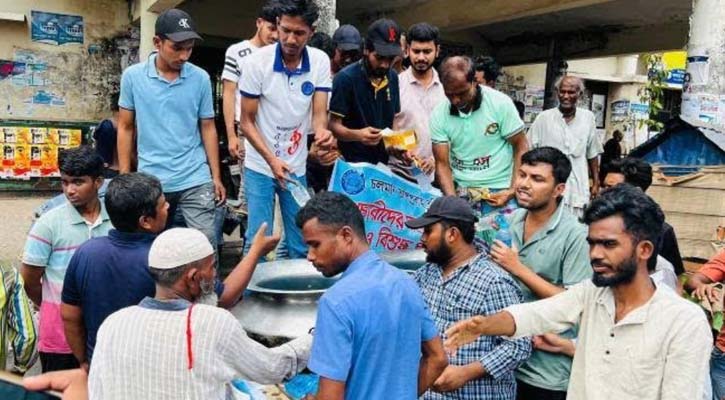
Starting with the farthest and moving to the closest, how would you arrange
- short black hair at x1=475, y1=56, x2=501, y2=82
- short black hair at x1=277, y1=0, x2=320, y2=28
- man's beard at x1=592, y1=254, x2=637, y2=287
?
short black hair at x1=475, y1=56, x2=501, y2=82 → short black hair at x1=277, y1=0, x2=320, y2=28 → man's beard at x1=592, y1=254, x2=637, y2=287

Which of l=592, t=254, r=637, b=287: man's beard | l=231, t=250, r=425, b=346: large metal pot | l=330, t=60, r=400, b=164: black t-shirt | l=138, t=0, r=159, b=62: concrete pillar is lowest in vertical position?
l=231, t=250, r=425, b=346: large metal pot

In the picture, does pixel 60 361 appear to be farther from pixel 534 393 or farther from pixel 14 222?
pixel 14 222

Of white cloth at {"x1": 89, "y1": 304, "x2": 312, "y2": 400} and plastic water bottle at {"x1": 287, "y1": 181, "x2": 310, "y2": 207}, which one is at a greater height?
plastic water bottle at {"x1": 287, "y1": 181, "x2": 310, "y2": 207}

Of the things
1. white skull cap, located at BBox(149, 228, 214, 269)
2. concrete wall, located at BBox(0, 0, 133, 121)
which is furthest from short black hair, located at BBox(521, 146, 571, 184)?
concrete wall, located at BBox(0, 0, 133, 121)

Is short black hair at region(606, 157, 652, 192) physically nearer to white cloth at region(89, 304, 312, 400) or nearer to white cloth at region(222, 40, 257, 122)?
white cloth at region(89, 304, 312, 400)

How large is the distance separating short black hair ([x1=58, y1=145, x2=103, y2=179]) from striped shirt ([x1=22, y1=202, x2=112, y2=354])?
0.54 ft

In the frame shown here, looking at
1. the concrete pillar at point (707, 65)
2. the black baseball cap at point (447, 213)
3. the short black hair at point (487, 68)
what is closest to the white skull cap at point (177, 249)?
the black baseball cap at point (447, 213)

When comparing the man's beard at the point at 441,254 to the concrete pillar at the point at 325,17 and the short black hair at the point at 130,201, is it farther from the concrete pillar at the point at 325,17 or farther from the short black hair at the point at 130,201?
the concrete pillar at the point at 325,17

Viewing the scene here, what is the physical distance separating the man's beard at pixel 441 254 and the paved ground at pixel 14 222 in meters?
5.02

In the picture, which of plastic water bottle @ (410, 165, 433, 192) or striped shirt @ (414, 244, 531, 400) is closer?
striped shirt @ (414, 244, 531, 400)

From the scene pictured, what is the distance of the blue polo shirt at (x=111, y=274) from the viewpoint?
2.39 m

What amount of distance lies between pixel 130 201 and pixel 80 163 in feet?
2.43

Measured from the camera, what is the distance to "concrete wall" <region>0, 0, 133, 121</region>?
8.70 m

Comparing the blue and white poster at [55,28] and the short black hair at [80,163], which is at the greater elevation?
the blue and white poster at [55,28]
